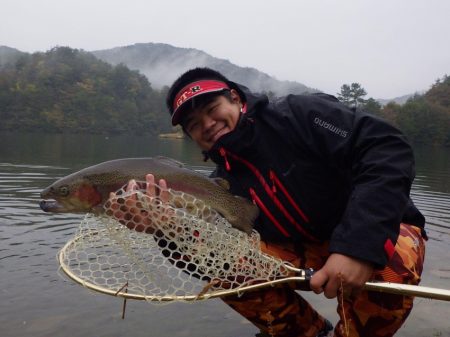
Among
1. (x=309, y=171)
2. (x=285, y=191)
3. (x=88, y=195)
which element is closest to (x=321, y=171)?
(x=309, y=171)

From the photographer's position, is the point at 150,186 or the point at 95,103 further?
the point at 95,103

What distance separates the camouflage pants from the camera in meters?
3.06

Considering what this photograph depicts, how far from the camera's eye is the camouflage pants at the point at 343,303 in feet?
10.1

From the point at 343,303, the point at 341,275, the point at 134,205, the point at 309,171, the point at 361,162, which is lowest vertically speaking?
the point at 343,303

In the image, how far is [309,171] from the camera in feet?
10.3

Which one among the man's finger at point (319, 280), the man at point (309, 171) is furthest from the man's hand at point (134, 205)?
the man's finger at point (319, 280)

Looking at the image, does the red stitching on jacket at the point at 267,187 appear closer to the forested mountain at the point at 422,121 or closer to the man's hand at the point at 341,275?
the man's hand at the point at 341,275

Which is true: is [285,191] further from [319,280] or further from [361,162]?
[319,280]

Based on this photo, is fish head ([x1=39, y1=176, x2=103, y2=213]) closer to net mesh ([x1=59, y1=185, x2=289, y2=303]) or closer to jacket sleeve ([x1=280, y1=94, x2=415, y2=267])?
net mesh ([x1=59, y1=185, x2=289, y2=303])

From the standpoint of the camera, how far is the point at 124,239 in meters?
3.26

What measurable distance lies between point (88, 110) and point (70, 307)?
9402cm

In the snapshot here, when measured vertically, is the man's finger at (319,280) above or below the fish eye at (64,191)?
below

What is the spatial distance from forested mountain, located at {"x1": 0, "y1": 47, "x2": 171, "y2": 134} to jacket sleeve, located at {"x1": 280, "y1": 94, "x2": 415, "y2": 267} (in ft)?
268

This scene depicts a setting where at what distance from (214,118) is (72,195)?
1.10 m
